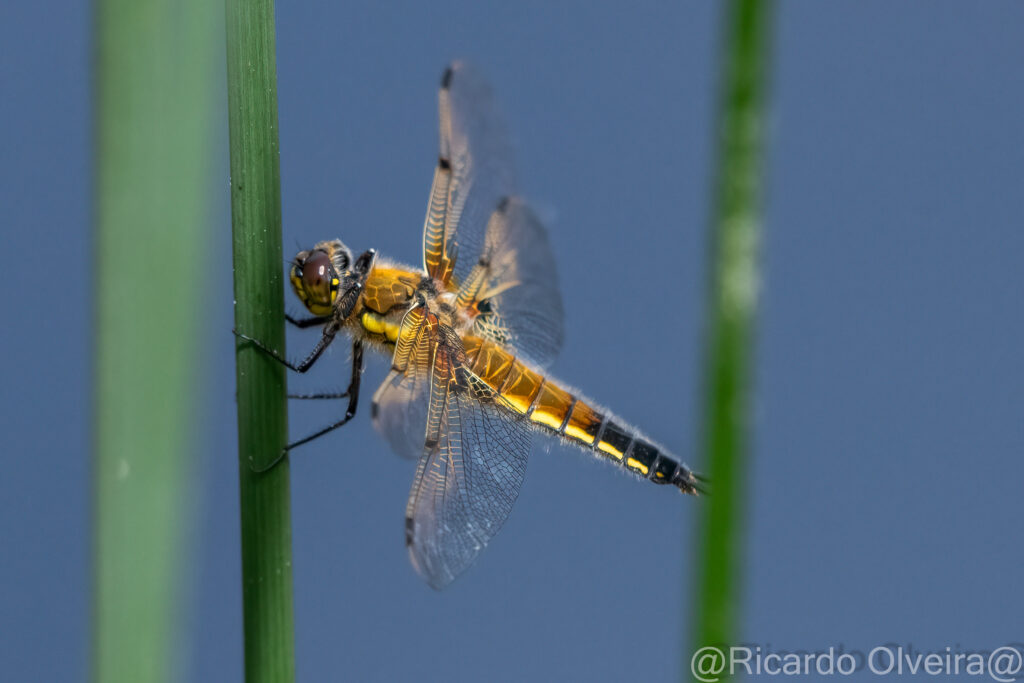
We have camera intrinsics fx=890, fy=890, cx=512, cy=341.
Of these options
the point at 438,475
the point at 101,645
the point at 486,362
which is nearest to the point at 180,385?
the point at 101,645

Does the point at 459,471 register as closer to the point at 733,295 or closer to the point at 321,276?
the point at 321,276

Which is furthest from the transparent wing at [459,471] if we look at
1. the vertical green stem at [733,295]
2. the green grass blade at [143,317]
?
the vertical green stem at [733,295]

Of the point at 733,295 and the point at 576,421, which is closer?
the point at 733,295

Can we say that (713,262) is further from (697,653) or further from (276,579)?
(276,579)

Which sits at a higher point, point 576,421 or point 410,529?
point 576,421

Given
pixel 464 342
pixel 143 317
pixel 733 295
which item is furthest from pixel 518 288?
pixel 733 295
